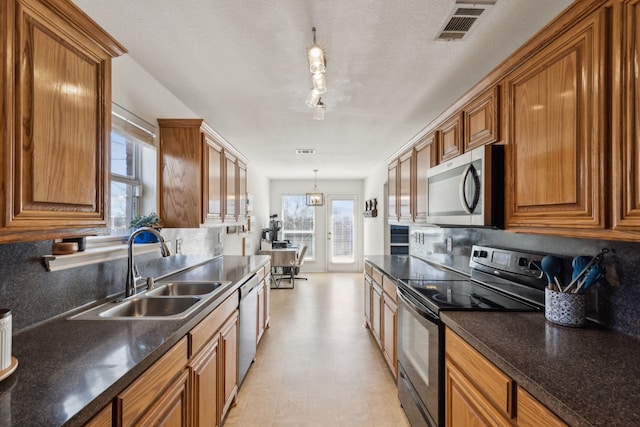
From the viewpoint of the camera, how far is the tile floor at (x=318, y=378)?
2100mm

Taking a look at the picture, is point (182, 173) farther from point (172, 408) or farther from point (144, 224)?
point (172, 408)

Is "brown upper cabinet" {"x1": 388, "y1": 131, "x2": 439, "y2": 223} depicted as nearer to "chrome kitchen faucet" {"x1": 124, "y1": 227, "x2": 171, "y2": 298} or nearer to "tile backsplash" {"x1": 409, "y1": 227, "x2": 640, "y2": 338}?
"tile backsplash" {"x1": 409, "y1": 227, "x2": 640, "y2": 338}

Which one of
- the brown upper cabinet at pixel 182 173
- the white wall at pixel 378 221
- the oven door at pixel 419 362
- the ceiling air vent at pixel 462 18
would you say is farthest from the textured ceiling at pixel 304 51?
the white wall at pixel 378 221

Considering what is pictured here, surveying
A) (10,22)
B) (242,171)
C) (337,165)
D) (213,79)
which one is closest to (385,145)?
(337,165)

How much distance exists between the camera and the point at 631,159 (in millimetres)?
930

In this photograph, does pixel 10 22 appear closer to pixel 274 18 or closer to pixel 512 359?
pixel 274 18

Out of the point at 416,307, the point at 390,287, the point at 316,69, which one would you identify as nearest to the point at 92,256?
the point at 316,69

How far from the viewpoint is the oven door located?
1.57m

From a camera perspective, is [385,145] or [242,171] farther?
[385,145]

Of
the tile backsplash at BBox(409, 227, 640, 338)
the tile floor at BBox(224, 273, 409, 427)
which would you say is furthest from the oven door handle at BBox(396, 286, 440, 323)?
the tile floor at BBox(224, 273, 409, 427)

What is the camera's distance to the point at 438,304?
5.37ft

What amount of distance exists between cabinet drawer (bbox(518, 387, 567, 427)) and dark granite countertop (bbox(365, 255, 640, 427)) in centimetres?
3

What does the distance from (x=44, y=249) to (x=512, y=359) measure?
1932 millimetres

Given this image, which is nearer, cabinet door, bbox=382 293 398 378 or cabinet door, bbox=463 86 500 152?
cabinet door, bbox=463 86 500 152
